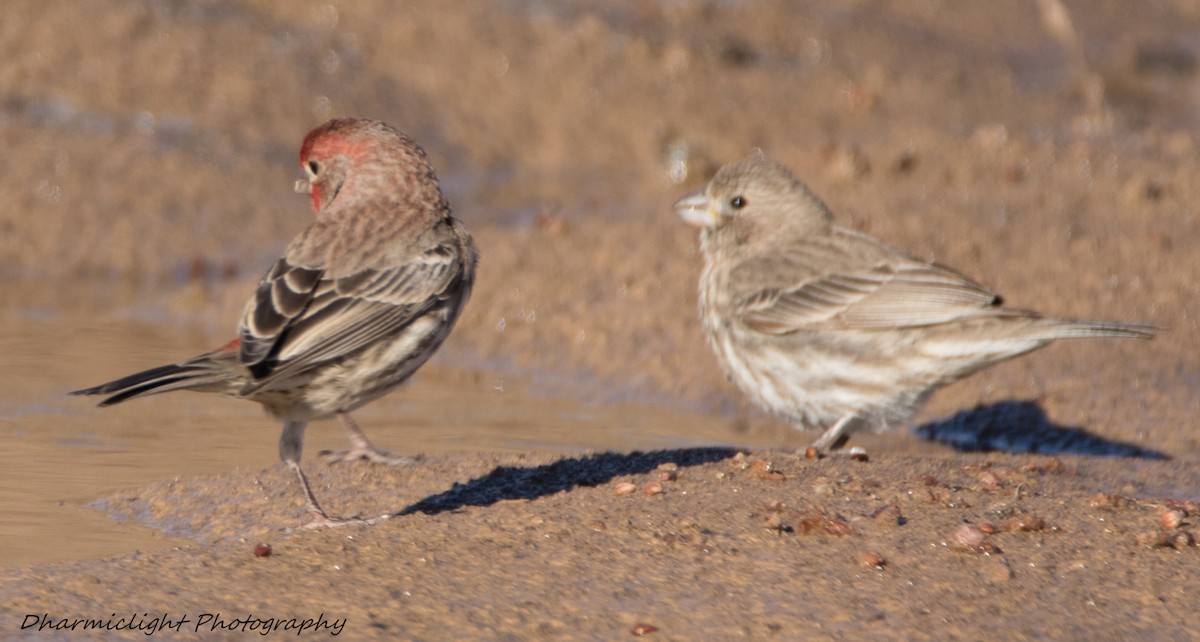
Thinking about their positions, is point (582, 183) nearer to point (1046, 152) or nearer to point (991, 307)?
point (1046, 152)

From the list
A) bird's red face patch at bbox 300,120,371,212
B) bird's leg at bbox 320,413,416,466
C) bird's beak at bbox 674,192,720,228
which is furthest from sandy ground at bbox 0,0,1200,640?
bird's red face patch at bbox 300,120,371,212

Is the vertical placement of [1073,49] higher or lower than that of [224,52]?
higher

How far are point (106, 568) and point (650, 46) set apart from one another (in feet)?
33.0

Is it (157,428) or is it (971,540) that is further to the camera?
(157,428)

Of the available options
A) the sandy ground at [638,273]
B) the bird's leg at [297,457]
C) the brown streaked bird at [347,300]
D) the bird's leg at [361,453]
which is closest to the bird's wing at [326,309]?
the brown streaked bird at [347,300]

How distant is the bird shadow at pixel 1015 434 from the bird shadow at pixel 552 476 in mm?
1884

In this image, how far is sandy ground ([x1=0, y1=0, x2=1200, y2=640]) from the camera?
4.47 metres

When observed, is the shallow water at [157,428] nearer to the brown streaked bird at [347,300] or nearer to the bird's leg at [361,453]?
the bird's leg at [361,453]

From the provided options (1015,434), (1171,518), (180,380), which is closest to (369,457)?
(180,380)

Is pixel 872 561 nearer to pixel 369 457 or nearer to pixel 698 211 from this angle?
pixel 369 457

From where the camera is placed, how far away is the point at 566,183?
1286 centimetres

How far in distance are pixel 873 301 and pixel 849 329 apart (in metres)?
0.16

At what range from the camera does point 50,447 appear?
264 inches

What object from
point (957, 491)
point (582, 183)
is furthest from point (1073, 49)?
point (957, 491)
